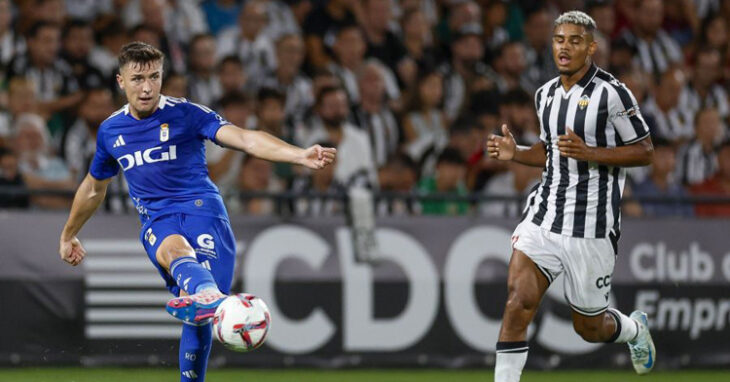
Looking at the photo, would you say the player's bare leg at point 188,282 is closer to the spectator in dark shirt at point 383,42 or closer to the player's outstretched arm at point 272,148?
the player's outstretched arm at point 272,148

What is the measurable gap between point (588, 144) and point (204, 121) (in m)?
2.43

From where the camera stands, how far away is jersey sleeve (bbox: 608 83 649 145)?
7.59 meters

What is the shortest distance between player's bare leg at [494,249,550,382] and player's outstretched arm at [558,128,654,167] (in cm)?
78

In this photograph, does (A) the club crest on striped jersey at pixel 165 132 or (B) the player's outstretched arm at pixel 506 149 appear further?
(B) the player's outstretched arm at pixel 506 149

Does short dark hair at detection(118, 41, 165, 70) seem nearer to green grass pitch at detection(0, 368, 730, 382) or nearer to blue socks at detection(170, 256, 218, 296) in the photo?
blue socks at detection(170, 256, 218, 296)

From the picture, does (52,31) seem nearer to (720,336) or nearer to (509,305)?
(509,305)

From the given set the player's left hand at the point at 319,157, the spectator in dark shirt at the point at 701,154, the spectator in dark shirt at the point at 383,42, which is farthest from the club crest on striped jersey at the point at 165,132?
the spectator in dark shirt at the point at 701,154

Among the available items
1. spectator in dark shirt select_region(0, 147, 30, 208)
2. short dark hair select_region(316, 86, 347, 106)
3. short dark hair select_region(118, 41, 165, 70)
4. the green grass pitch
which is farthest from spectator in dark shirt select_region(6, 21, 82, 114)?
short dark hair select_region(118, 41, 165, 70)

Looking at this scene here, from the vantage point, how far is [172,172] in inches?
288

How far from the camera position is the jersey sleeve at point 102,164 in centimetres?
754

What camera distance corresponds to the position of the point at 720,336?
11.6 m

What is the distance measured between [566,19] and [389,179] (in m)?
4.80

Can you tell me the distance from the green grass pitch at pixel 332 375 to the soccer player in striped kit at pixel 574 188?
269 centimetres

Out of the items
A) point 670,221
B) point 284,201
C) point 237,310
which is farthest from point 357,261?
point 237,310
